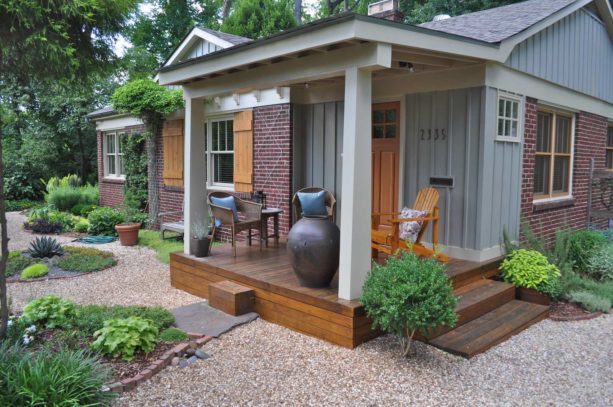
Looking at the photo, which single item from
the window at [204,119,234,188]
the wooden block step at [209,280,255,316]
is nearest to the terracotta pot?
the window at [204,119,234,188]

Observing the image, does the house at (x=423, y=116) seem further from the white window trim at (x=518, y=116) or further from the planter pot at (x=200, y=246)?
the planter pot at (x=200, y=246)

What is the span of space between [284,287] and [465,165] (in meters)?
2.69

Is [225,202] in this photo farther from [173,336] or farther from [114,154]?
[114,154]

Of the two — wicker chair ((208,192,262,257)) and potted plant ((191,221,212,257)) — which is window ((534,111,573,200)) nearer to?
wicker chair ((208,192,262,257))

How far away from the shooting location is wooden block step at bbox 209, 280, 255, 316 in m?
4.87

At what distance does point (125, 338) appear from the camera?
372 centimetres

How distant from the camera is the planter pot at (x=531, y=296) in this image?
215 inches

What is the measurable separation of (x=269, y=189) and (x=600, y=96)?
6223mm

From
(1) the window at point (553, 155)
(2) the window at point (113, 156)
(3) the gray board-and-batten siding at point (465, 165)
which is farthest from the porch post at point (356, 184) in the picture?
(2) the window at point (113, 156)

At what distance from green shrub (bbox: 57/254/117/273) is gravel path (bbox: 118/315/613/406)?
159 inches

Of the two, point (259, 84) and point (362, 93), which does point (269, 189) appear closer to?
point (259, 84)

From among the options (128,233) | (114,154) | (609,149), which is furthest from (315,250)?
(114,154)

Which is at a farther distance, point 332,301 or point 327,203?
point 327,203

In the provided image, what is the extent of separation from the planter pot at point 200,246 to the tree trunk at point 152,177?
544cm
